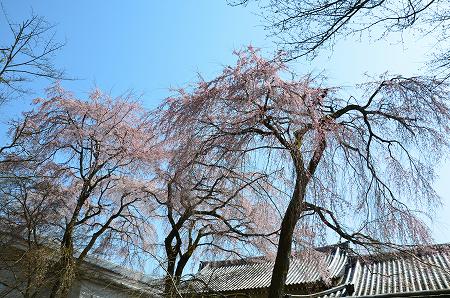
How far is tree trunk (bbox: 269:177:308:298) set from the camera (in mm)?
5414

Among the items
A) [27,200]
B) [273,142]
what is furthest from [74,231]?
[273,142]

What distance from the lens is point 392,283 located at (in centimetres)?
979

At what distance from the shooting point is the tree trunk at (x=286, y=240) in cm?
541

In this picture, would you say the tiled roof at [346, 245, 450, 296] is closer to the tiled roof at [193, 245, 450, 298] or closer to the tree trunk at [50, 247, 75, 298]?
the tiled roof at [193, 245, 450, 298]

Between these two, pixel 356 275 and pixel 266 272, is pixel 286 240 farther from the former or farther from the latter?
pixel 266 272

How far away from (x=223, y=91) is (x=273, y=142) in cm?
111

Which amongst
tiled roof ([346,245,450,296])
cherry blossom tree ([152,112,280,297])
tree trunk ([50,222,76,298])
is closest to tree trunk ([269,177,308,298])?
cherry blossom tree ([152,112,280,297])

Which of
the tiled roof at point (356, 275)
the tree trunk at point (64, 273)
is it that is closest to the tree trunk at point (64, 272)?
the tree trunk at point (64, 273)

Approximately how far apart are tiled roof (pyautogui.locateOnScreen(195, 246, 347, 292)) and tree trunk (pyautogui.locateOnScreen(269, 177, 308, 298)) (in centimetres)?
354

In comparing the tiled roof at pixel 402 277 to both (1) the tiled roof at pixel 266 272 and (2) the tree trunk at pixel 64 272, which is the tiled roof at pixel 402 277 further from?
(2) the tree trunk at pixel 64 272

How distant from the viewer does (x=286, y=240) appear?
5.62 m

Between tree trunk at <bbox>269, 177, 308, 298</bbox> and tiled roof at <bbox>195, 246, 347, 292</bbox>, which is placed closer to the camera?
tree trunk at <bbox>269, 177, 308, 298</bbox>

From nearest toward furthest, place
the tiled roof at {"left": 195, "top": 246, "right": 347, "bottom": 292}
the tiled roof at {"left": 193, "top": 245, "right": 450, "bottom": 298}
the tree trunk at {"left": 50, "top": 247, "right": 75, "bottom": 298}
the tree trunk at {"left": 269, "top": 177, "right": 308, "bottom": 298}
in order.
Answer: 1. the tree trunk at {"left": 269, "top": 177, "right": 308, "bottom": 298}
2. the tree trunk at {"left": 50, "top": 247, "right": 75, "bottom": 298}
3. the tiled roof at {"left": 193, "top": 245, "right": 450, "bottom": 298}
4. the tiled roof at {"left": 195, "top": 246, "right": 347, "bottom": 292}

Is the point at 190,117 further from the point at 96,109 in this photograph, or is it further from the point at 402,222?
the point at 96,109
